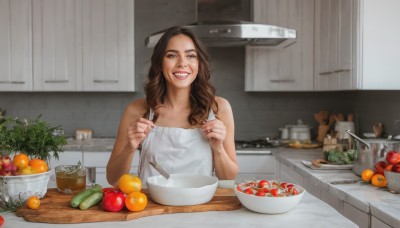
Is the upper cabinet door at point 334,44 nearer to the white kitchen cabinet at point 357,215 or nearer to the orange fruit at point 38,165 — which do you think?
the white kitchen cabinet at point 357,215

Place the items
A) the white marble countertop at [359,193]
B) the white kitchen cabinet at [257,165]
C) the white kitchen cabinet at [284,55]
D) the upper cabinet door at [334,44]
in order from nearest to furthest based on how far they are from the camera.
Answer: the white marble countertop at [359,193], the upper cabinet door at [334,44], the white kitchen cabinet at [257,165], the white kitchen cabinet at [284,55]

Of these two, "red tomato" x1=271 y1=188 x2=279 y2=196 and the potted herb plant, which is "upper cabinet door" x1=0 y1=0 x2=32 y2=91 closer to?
the potted herb plant

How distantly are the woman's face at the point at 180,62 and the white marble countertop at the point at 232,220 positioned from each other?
0.77 m

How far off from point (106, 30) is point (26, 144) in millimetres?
2454

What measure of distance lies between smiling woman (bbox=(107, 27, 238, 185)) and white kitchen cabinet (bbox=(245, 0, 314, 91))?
1.62 meters

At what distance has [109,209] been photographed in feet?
4.61

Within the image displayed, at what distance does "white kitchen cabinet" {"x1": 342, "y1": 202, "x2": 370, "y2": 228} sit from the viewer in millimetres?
1897

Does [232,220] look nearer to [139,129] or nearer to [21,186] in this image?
[139,129]

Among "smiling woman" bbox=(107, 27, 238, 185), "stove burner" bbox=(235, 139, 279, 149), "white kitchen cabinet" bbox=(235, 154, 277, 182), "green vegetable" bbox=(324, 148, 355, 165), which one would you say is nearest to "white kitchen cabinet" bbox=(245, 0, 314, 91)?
"stove burner" bbox=(235, 139, 279, 149)

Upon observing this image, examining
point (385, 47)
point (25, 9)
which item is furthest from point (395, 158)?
point (25, 9)

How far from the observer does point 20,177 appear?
1443 mm

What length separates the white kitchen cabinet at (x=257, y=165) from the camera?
11.6 ft

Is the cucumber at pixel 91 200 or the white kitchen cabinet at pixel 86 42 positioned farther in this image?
the white kitchen cabinet at pixel 86 42

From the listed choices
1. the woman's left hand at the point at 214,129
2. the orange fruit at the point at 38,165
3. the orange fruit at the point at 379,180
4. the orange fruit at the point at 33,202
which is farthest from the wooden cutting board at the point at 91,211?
the orange fruit at the point at 379,180
